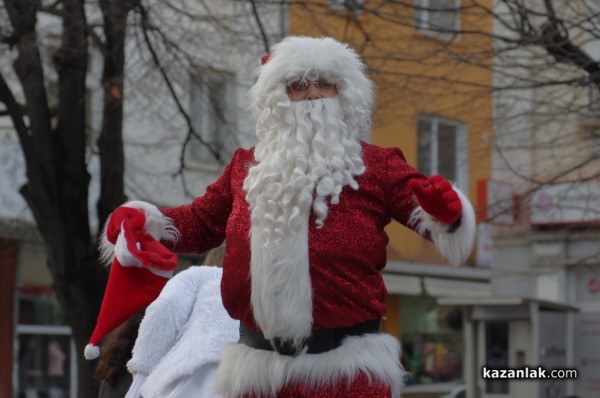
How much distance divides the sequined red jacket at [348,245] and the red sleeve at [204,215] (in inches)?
3.7

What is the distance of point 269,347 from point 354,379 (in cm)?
29

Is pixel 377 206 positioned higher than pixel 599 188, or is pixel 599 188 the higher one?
pixel 599 188

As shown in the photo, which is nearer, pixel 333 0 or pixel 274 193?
pixel 274 193

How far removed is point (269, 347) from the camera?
12.6 feet

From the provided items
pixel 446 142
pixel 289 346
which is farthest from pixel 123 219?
pixel 446 142

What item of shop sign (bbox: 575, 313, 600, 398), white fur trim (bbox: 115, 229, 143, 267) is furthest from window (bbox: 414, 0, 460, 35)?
white fur trim (bbox: 115, 229, 143, 267)

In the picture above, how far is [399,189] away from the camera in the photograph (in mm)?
3869

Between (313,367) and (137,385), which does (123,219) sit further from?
(137,385)

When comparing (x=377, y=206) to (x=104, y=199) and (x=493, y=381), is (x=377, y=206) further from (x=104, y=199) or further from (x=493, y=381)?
(x=493, y=381)

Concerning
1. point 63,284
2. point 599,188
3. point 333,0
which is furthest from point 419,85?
point 63,284

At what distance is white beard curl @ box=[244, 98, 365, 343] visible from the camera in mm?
3723

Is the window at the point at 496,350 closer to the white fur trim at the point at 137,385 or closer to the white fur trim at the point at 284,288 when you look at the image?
the white fur trim at the point at 137,385

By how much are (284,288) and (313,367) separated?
0.26m

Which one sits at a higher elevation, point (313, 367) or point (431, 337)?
point (313, 367)
